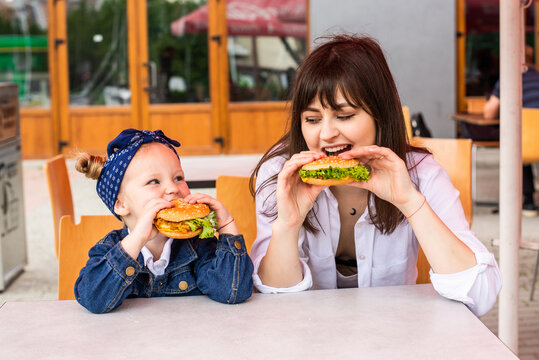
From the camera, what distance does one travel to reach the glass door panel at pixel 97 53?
10383 millimetres

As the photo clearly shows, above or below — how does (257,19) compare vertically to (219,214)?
above

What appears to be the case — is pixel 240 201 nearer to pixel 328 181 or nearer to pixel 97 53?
pixel 328 181

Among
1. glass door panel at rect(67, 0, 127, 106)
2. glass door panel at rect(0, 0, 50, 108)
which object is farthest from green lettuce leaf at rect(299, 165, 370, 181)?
glass door panel at rect(0, 0, 50, 108)

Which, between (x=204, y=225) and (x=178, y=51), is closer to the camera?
(x=204, y=225)

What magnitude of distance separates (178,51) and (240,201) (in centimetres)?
809

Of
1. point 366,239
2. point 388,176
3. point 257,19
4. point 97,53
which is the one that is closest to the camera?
point 388,176

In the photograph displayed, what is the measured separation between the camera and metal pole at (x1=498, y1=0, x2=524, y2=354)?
104 inches

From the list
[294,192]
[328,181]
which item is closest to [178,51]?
[294,192]

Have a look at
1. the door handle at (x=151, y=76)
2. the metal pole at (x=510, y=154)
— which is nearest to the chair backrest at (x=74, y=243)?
the metal pole at (x=510, y=154)

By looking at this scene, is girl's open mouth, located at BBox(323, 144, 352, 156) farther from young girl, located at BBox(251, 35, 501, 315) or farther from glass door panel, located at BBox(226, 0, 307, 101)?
glass door panel, located at BBox(226, 0, 307, 101)

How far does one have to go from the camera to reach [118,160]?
6.74 feet

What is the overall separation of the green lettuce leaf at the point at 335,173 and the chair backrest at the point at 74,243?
0.73m

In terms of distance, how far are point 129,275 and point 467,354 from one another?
0.85 metres

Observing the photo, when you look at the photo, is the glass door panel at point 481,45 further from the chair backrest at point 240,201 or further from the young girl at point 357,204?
the young girl at point 357,204
